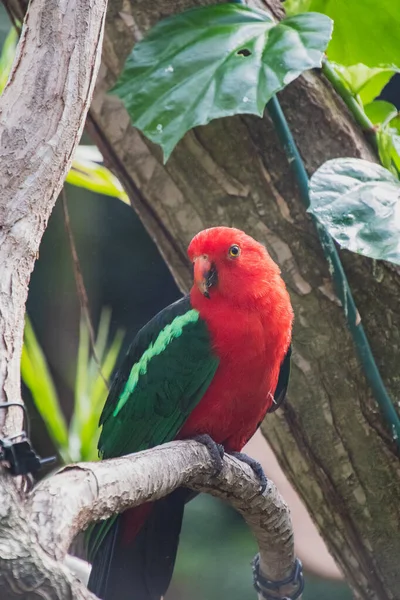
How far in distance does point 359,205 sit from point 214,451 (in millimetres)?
563

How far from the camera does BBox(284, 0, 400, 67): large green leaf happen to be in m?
1.73

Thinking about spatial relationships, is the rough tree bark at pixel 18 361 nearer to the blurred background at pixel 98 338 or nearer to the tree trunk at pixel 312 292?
the tree trunk at pixel 312 292

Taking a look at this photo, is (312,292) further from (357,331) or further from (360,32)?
(360,32)

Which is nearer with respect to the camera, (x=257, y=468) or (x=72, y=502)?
(x=72, y=502)

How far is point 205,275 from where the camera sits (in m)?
1.44

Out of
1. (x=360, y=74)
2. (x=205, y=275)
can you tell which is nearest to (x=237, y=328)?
(x=205, y=275)

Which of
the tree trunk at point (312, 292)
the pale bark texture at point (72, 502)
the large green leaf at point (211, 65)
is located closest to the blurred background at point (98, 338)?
the tree trunk at point (312, 292)

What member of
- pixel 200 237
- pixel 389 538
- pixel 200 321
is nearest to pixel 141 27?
pixel 200 237

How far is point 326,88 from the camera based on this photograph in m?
1.73

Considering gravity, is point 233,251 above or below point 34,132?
below

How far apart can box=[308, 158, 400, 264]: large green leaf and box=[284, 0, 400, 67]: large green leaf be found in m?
0.36

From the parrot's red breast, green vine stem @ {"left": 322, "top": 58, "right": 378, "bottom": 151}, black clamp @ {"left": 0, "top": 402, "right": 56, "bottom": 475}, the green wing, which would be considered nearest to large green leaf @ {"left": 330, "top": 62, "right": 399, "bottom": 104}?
green vine stem @ {"left": 322, "top": 58, "right": 378, "bottom": 151}

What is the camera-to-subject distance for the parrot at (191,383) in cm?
139

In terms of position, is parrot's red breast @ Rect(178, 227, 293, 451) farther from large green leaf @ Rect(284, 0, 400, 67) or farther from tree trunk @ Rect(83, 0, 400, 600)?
large green leaf @ Rect(284, 0, 400, 67)
